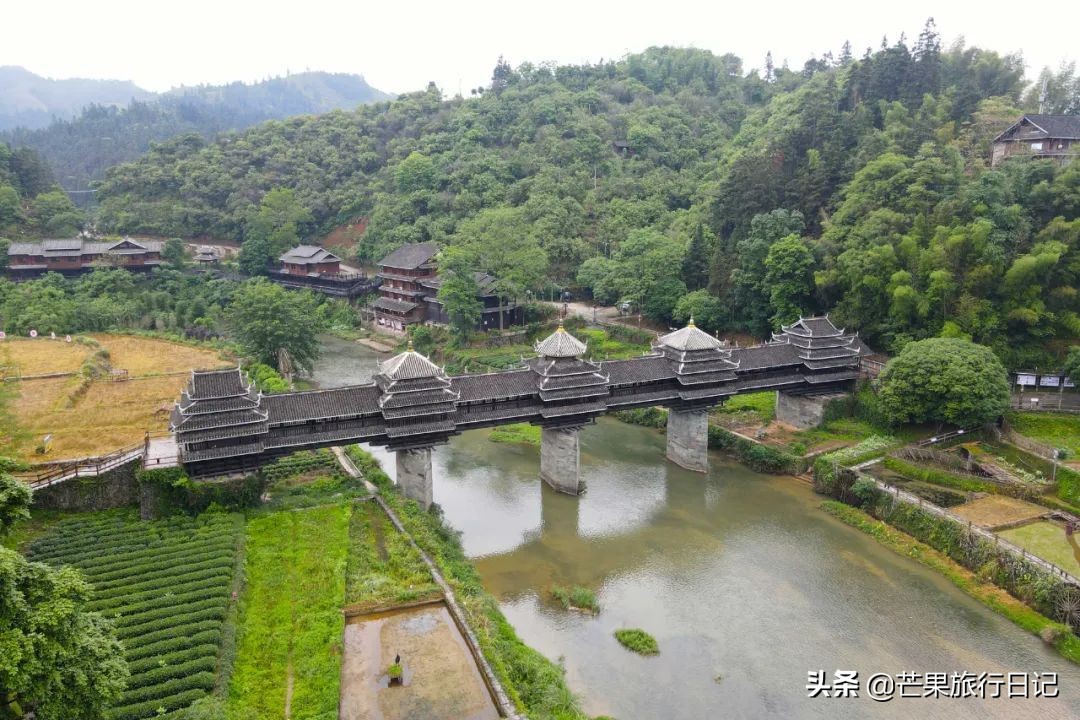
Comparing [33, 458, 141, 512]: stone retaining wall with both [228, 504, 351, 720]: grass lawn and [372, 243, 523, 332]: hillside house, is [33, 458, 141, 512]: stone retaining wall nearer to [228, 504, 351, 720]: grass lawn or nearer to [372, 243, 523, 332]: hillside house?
[228, 504, 351, 720]: grass lawn

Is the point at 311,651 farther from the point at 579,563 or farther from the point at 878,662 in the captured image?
the point at 878,662

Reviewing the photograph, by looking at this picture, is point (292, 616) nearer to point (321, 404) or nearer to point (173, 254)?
point (321, 404)

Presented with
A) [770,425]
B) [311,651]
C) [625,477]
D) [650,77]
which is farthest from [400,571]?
[650,77]

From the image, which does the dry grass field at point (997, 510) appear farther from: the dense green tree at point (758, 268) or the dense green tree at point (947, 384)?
the dense green tree at point (758, 268)

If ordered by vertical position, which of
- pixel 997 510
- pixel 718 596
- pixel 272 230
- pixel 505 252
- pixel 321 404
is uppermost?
pixel 272 230

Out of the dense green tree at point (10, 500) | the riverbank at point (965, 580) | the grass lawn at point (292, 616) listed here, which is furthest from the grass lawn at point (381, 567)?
the riverbank at point (965, 580)

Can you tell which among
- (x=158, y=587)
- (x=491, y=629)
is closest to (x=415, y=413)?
(x=491, y=629)
